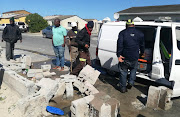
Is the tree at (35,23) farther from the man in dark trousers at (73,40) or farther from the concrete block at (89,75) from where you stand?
the concrete block at (89,75)

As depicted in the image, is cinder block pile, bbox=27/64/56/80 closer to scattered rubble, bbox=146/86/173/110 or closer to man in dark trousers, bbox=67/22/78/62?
man in dark trousers, bbox=67/22/78/62

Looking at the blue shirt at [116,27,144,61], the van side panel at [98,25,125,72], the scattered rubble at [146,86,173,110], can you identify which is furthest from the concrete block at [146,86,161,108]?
the van side panel at [98,25,125,72]

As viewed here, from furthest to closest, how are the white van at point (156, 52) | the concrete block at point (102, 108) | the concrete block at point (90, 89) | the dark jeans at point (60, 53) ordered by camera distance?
1. the dark jeans at point (60, 53)
2. the concrete block at point (90, 89)
3. the white van at point (156, 52)
4. the concrete block at point (102, 108)

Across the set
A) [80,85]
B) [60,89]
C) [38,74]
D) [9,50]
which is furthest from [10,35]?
[80,85]

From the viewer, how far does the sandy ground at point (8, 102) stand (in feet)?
12.1

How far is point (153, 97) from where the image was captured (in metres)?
4.11

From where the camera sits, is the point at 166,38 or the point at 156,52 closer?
the point at 156,52

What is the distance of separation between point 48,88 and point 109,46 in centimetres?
261

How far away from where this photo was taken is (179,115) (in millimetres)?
3881

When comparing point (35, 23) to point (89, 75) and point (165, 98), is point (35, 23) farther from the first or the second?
point (165, 98)

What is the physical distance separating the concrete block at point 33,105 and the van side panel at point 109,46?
109 inches

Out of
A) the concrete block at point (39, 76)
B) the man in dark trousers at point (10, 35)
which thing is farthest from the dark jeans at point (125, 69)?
the man in dark trousers at point (10, 35)

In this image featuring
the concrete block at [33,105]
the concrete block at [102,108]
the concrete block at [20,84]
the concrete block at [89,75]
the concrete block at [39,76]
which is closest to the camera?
the concrete block at [102,108]

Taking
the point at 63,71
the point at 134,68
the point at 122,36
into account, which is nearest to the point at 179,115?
the point at 134,68
